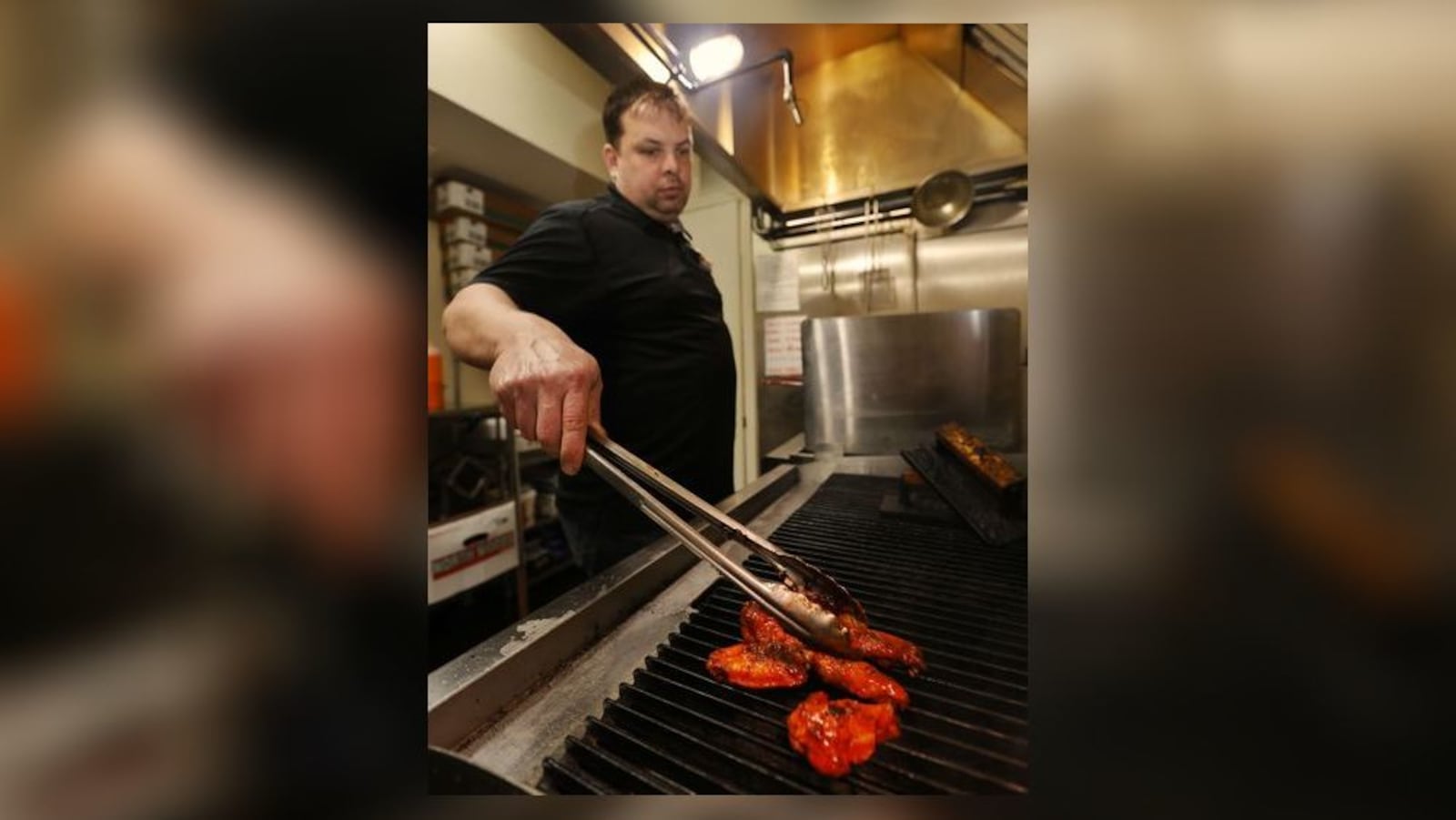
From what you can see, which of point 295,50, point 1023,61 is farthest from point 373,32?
point 1023,61

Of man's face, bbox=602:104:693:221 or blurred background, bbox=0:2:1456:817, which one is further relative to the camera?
man's face, bbox=602:104:693:221

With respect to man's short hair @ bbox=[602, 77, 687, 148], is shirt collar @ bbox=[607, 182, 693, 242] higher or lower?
lower

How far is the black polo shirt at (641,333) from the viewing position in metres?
1.01

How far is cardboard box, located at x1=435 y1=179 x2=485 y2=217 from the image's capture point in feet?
3.80

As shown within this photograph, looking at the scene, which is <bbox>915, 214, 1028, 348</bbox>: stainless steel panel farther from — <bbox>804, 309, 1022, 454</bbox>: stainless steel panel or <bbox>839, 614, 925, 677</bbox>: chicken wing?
<bbox>839, 614, 925, 677</bbox>: chicken wing

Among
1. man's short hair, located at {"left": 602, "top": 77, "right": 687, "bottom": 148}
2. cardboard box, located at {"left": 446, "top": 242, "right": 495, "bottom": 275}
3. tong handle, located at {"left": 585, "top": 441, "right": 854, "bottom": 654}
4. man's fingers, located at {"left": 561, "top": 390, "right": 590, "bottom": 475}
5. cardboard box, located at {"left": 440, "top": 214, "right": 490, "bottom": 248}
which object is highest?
man's short hair, located at {"left": 602, "top": 77, "right": 687, "bottom": 148}

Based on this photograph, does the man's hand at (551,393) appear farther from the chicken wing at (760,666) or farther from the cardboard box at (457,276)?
the cardboard box at (457,276)

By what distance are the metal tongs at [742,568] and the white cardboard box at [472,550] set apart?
1307 millimetres

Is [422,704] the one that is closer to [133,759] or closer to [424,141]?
[133,759]

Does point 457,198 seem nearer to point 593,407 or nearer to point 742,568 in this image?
point 593,407

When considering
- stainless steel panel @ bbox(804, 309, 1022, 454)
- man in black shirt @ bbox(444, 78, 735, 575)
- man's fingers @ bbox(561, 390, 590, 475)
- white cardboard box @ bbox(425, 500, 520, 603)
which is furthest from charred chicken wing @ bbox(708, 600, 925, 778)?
white cardboard box @ bbox(425, 500, 520, 603)

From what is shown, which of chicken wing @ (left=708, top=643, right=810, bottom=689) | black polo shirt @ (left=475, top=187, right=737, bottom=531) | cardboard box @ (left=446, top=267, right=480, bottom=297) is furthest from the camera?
cardboard box @ (left=446, top=267, right=480, bottom=297)

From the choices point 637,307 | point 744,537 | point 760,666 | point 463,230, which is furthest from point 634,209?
point 760,666

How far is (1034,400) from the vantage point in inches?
20.5
